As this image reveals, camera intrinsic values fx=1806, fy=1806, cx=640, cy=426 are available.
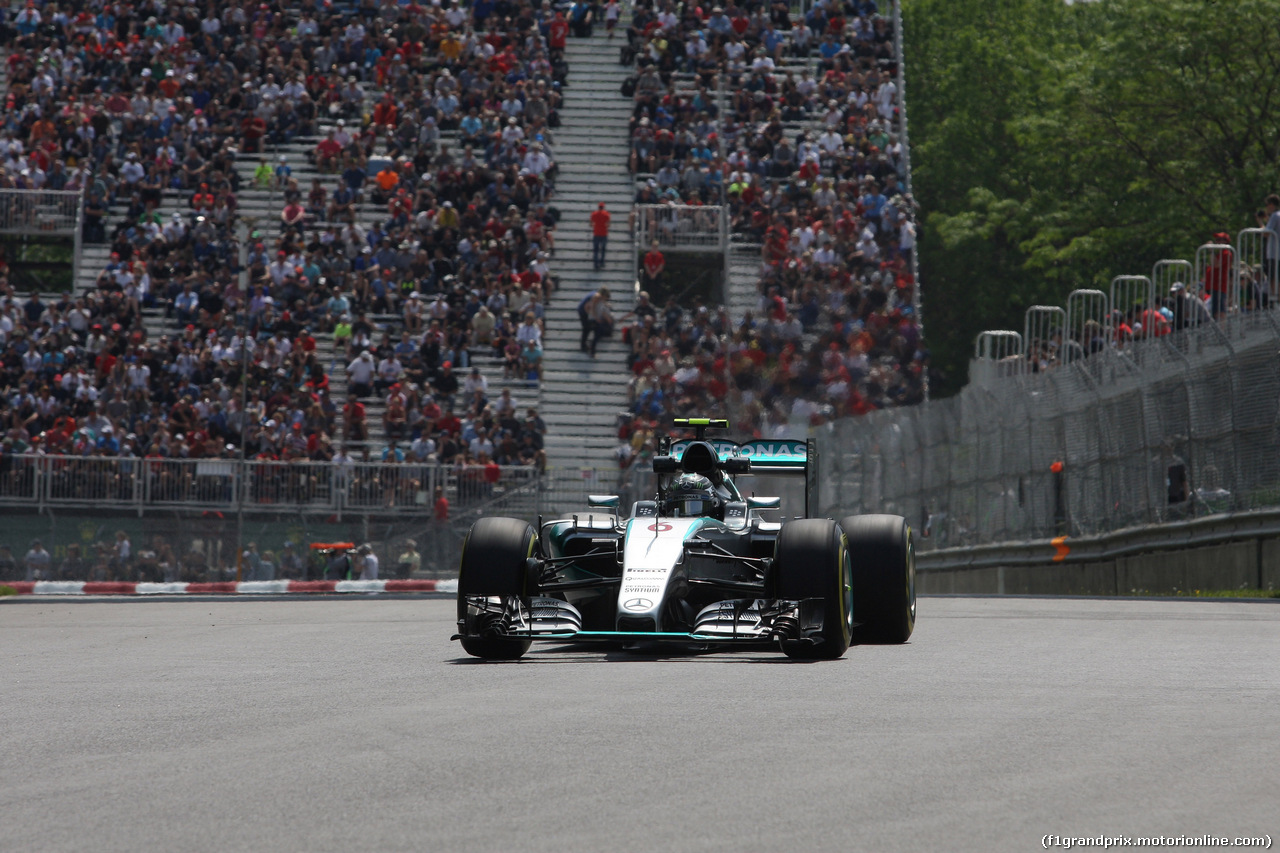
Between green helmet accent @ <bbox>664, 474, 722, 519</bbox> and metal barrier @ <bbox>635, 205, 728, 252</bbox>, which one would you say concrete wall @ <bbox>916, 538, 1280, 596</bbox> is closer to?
green helmet accent @ <bbox>664, 474, 722, 519</bbox>

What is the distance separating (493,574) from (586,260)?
26900 mm

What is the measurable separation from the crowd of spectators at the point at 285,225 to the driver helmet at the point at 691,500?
1864 centimetres

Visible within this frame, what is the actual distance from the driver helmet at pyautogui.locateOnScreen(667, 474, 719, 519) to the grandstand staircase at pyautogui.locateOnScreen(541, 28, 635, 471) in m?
16.9

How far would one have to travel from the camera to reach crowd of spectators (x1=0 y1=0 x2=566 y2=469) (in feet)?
108

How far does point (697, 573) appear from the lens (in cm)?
1155

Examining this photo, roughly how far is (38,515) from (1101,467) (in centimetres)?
1670

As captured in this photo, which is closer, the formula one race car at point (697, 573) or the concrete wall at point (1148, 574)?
the formula one race car at point (697, 573)

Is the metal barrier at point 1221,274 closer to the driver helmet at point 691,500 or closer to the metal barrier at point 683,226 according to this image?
the driver helmet at point 691,500

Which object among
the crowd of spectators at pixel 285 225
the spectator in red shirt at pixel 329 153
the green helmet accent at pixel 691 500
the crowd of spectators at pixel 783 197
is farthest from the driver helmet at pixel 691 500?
the spectator in red shirt at pixel 329 153

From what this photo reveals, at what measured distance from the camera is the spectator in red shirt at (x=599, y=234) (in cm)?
3759

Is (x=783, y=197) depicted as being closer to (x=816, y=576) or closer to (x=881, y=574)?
(x=881, y=574)

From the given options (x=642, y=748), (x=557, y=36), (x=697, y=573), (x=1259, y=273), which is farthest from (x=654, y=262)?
(x=642, y=748)

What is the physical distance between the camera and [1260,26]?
33.2 meters

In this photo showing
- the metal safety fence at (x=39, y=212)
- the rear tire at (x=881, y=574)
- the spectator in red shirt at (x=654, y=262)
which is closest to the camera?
the rear tire at (x=881, y=574)
